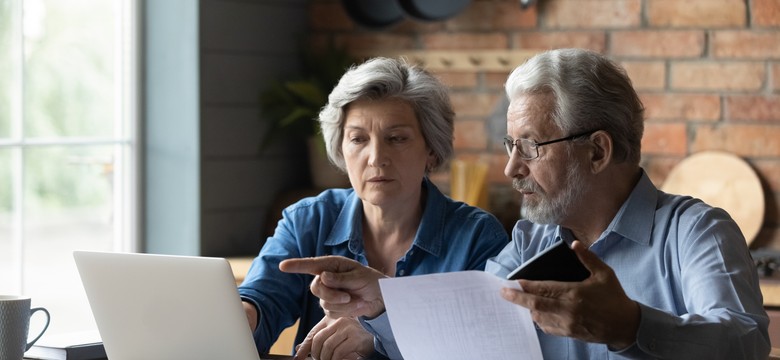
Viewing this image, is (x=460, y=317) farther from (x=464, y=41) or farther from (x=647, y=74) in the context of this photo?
(x=464, y=41)

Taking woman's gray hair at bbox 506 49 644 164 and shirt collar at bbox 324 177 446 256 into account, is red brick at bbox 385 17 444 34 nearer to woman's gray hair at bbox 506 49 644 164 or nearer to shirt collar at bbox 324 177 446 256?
shirt collar at bbox 324 177 446 256

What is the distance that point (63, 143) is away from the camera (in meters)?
3.52

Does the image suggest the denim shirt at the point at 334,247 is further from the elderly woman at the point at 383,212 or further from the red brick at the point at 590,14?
the red brick at the point at 590,14

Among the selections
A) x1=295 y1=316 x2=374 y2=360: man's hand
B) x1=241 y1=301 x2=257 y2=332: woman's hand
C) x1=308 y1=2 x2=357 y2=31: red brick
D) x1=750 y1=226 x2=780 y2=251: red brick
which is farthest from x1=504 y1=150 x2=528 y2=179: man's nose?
x1=308 y1=2 x2=357 y2=31: red brick

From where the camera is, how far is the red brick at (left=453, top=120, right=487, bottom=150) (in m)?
3.97

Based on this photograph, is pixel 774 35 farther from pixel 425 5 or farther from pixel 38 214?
pixel 38 214

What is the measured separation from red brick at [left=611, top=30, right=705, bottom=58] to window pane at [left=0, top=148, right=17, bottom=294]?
6.38 ft

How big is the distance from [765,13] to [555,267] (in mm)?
2272

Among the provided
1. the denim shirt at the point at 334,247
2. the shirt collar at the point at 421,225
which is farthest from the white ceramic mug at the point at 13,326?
the shirt collar at the point at 421,225

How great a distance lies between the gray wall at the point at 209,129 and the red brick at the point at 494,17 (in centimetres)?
67

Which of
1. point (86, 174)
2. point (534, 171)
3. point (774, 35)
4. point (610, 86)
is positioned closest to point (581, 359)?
point (534, 171)

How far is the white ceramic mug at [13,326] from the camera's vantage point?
1877 mm

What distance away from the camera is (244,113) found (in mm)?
3922

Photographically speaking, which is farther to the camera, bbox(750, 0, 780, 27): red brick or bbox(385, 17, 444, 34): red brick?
bbox(385, 17, 444, 34): red brick
